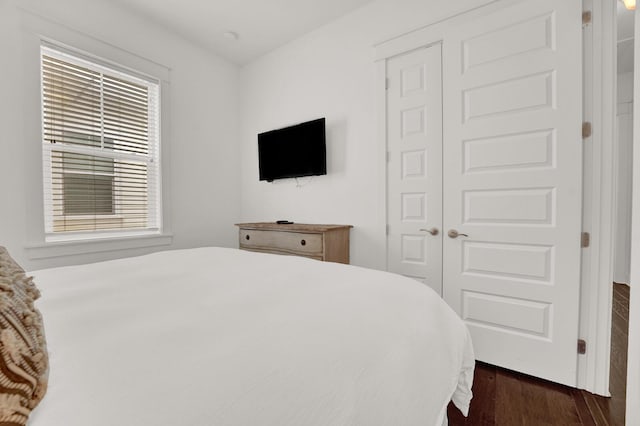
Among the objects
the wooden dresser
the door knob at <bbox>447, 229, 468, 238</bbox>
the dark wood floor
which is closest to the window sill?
the wooden dresser

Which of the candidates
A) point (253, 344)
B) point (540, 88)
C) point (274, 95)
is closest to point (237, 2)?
point (274, 95)

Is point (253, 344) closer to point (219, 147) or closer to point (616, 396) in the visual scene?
point (616, 396)

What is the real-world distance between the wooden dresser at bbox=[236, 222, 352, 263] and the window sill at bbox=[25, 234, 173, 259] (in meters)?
0.91

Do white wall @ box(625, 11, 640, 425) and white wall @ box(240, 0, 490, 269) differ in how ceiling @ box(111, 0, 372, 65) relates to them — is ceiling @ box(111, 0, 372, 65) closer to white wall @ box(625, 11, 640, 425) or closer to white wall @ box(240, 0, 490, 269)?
white wall @ box(240, 0, 490, 269)

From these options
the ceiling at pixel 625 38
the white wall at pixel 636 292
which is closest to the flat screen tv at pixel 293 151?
the white wall at pixel 636 292

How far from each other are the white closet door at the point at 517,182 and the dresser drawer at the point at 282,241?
1087mm

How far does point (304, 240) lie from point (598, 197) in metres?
2.02

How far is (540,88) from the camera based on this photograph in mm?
1812

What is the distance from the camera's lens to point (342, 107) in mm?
2797

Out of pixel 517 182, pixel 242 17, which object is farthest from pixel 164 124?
pixel 517 182

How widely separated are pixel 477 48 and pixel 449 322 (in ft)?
6.39

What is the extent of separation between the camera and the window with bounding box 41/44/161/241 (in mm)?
2297

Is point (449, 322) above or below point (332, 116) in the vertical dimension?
below

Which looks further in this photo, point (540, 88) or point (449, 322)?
point (540, 88)
